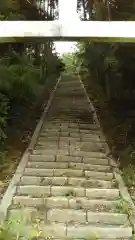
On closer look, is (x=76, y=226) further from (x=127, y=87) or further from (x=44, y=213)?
(x=127, y=87)

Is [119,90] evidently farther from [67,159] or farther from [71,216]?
[71,216]

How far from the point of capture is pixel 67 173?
8.53m

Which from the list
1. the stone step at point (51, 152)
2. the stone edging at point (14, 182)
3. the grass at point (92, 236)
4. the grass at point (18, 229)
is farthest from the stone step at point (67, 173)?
the grass at point (92, 236)

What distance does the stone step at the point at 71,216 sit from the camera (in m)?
6.55

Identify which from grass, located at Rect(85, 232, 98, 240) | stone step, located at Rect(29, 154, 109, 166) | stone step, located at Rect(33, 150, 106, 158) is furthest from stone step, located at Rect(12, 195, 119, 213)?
stone step, located at Rect(33, 150, 106, 158)

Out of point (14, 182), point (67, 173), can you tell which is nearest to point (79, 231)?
point (14, 182)

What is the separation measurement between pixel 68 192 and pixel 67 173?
3.35ft

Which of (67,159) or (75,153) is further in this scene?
(75,153)

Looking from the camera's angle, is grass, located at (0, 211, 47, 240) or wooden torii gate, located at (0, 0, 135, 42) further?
wooden torii gate, located at (0, 0, 135, 42)

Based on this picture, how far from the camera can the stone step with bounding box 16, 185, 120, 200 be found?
749 cm

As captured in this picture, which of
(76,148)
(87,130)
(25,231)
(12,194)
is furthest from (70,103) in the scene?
(25,231)

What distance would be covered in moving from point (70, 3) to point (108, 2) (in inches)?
266

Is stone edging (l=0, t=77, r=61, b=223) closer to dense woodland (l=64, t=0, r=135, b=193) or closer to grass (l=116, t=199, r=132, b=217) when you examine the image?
grass (l=116, t=199, r=132, b=217)

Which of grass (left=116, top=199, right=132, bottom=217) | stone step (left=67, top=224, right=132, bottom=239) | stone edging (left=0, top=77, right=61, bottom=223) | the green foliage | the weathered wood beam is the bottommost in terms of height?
stone step (left=67, top=224, right=132, bottom=239)
